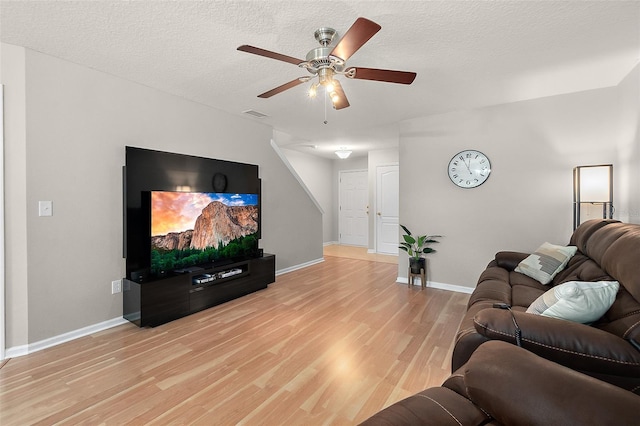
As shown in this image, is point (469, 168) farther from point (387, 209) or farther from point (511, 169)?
point (387, 209)

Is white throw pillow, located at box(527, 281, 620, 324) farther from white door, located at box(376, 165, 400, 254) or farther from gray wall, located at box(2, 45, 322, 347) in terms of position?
white door, located at box(376, 165, 400, 254)

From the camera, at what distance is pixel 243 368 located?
2133 mm

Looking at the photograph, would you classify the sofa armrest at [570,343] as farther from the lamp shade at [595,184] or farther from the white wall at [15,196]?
the white wall at [15,196]

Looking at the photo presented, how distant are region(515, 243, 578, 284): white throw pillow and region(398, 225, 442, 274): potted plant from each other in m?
1.35

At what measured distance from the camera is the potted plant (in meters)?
4.07

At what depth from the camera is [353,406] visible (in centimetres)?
173

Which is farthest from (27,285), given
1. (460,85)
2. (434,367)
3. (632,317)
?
(460,85)

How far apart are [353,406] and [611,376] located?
123 cm

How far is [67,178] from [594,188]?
16.4ft

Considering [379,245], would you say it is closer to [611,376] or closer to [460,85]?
[460,85]

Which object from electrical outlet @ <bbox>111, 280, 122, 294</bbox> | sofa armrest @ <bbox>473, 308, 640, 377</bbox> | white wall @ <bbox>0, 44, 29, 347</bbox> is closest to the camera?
sofa armrest @ <bbox>473, 308, 640, 377</bbox>

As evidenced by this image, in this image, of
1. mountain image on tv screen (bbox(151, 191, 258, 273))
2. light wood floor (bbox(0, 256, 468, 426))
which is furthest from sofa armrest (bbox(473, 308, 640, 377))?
mountain image on tv screen (bbox(151, 191, 258, 273))

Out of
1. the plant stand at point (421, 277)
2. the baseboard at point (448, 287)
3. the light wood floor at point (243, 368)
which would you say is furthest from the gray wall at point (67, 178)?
the baseboard at point (448, 287)

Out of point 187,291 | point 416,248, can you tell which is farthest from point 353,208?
point 187,291
